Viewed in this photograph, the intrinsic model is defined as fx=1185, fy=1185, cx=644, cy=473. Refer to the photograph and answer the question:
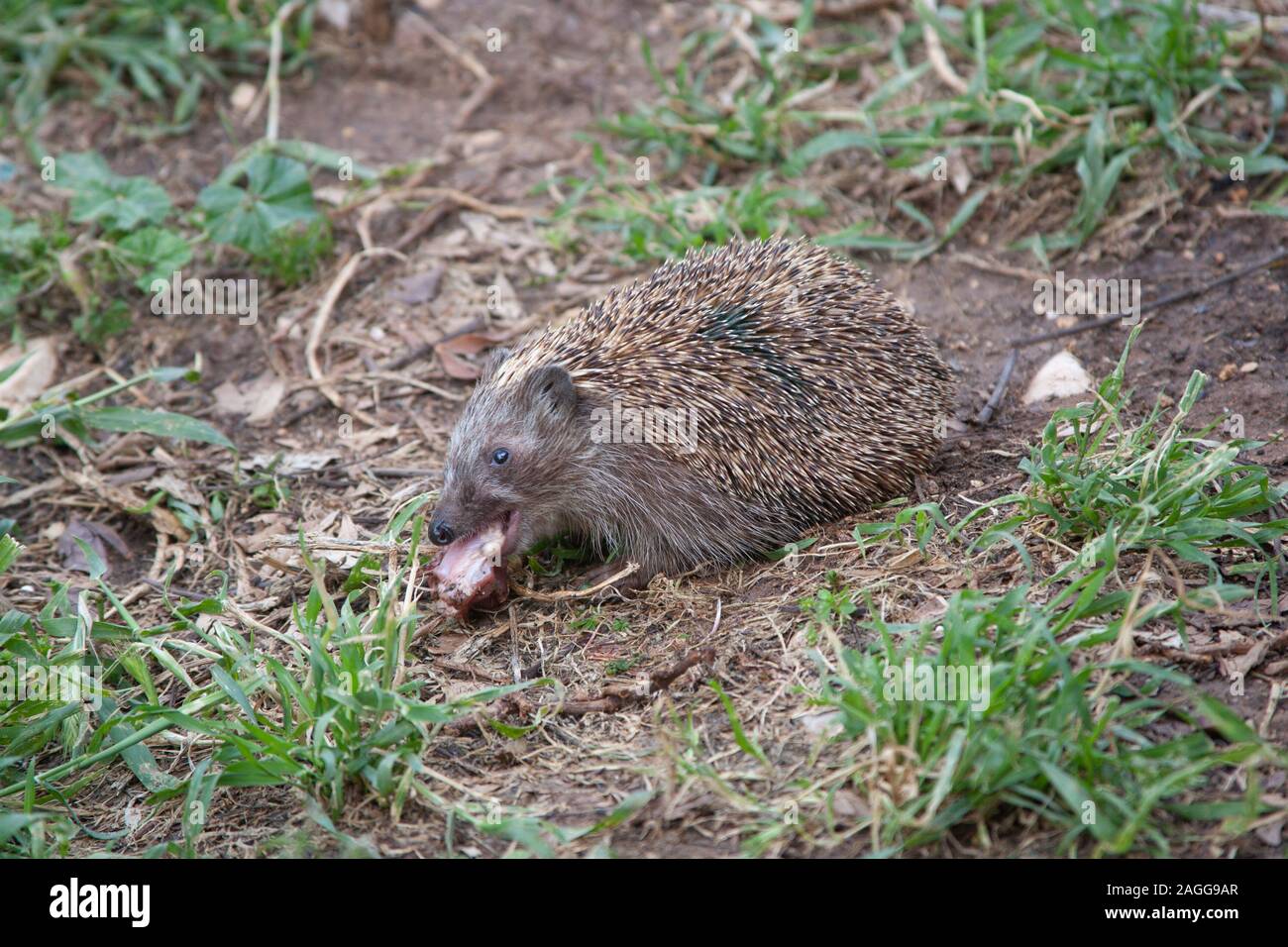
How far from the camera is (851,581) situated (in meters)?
5.35

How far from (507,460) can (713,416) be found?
107 cm

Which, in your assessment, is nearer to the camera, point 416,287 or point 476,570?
point 476,570

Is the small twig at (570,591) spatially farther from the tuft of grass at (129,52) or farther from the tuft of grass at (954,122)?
the tuft of grass at (129,52)

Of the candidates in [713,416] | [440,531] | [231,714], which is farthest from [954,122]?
[231,714]

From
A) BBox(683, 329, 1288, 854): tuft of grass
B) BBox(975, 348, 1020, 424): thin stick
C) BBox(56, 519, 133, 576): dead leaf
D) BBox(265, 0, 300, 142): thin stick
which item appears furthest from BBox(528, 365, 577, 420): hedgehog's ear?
BBox(265, 0, 300, 142): thin stick

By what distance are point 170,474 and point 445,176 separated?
3.21 m

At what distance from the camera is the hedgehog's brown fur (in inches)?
231

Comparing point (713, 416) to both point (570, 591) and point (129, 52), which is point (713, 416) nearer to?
point (570, 591)

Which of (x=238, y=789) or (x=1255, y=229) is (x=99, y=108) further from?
(x=1255, y=229)

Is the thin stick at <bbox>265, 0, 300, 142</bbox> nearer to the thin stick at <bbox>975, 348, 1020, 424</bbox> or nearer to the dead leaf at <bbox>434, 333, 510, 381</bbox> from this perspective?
the dead leaf at <bbox>434, 333, 510, 381</bbox>

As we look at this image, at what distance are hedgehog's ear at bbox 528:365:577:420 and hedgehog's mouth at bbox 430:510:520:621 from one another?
0.62m

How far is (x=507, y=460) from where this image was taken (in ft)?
19.7

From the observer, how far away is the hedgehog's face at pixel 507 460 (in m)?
5.88

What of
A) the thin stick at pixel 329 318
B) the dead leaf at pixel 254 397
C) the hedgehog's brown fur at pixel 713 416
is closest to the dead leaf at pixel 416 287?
the thin stick at pixel 329 318
